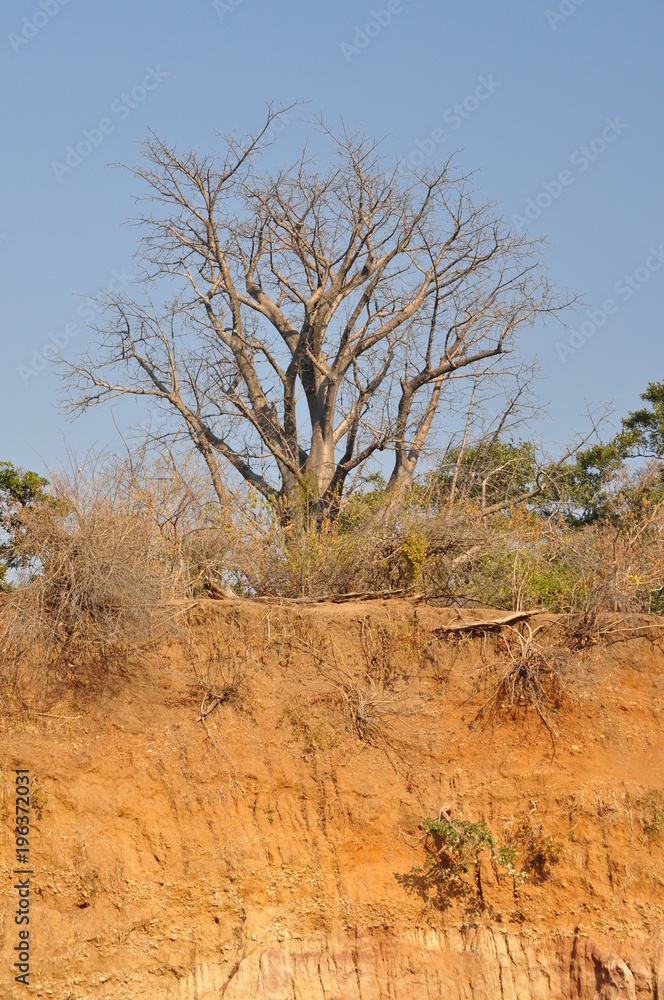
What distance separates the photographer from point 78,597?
388 inches

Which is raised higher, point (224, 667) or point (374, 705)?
point (224, 667)

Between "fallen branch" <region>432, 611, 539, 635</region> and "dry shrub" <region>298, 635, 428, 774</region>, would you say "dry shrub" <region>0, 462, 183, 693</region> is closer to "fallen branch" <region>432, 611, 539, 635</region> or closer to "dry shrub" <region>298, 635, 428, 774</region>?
"dry shrub" <region>298, 635, 428, 774</region>

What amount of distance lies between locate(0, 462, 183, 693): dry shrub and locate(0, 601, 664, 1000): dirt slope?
362 millimetres

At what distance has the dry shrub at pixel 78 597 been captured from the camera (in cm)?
977

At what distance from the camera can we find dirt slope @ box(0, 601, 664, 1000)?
873cm

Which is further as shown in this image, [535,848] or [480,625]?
[480,625]

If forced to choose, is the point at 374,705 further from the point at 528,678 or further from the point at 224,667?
the point at 528,678

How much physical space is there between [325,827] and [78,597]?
10.7 ft

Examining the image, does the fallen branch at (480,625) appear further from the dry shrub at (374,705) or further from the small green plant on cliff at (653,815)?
the small green plant on cliff at (653,815)

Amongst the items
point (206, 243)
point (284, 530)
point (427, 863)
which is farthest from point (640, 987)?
point (206, 243)

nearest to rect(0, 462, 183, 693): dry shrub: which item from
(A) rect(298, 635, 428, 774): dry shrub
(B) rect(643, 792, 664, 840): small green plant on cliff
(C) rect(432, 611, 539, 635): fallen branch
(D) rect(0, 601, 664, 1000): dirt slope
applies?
(D) rect(0, 601, 664, 1000): dirt slope

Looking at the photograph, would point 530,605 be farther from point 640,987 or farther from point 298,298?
point 298,298

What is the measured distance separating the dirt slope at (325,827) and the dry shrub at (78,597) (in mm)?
362

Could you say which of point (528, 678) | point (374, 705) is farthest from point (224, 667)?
point (528, 678)
